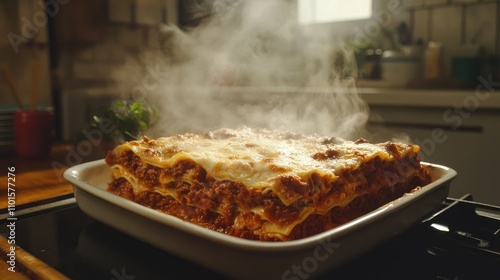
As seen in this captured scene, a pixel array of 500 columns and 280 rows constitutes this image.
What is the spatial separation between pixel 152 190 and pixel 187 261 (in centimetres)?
24

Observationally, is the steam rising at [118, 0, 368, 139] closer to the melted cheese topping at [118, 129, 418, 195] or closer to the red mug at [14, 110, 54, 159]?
the red mug at [14, 110, 54, 159]

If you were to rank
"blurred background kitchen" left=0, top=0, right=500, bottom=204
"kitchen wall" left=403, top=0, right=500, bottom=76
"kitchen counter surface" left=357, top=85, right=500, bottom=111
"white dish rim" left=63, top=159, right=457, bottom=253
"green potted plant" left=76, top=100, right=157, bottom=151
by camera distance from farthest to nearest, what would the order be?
"kitchen wall" left=403, top=0, right=500, bottom=76 → "blurred background kitchen" left=0, top=0, right=500, bottom=204 → "kitchen counter surface" left=357, top=85, right=500, bottom=111 → "green potted plant" left=76, top=100, right=157, bottom=151 → "white dish rim" left=63, top=159, right=457, bottom=253

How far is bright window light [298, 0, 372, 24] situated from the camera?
118 inches

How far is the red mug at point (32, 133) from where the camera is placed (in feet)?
4.48

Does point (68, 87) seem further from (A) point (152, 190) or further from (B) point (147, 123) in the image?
(A) point (152, 190)

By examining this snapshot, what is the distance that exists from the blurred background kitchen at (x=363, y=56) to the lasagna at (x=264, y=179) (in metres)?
1.08

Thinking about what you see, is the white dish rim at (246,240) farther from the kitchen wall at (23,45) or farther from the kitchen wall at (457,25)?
the kitchen wall at (23,45)

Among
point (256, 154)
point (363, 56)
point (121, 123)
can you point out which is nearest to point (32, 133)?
point (121, 123)

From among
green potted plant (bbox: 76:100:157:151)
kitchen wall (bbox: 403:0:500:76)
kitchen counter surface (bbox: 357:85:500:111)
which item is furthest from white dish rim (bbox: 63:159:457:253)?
kitchen wall (bbox: 403:0:500:76)

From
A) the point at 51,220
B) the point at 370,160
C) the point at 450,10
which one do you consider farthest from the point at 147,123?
the point at 450,10

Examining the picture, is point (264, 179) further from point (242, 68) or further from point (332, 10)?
point (332, 10)

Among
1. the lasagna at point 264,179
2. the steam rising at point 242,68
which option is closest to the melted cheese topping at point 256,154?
the lasagna at point 264,179

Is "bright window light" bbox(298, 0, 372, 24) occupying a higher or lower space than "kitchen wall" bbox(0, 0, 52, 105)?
higher

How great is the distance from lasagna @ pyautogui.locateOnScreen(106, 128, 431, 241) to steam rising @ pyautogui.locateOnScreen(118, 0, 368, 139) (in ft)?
4.47
